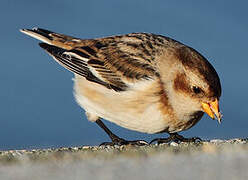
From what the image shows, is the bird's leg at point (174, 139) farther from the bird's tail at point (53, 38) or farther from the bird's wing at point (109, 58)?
the bird's tail at point (53, 38)

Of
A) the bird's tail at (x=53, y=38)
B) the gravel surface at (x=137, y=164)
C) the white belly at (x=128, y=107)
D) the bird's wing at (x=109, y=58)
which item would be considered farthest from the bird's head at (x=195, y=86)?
the bird's tail at (x=53, y=38)

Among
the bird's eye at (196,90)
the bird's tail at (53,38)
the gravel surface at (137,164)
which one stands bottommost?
the gravel surface at (137,164)

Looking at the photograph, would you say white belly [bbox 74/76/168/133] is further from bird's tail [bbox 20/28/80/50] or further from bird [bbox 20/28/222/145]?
bird's tail [bbox 20/28/80/50]

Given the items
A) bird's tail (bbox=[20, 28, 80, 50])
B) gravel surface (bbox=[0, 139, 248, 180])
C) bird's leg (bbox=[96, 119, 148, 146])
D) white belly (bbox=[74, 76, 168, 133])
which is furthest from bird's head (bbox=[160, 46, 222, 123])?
bird's tail (bbox=[20, 28, 80, 50])

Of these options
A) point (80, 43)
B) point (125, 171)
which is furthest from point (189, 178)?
point (80, 43)

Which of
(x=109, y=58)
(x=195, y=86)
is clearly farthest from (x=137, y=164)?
(x=109, y=58)

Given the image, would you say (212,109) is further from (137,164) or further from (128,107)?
(137,164)

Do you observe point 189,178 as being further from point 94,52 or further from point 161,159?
point 94,52
